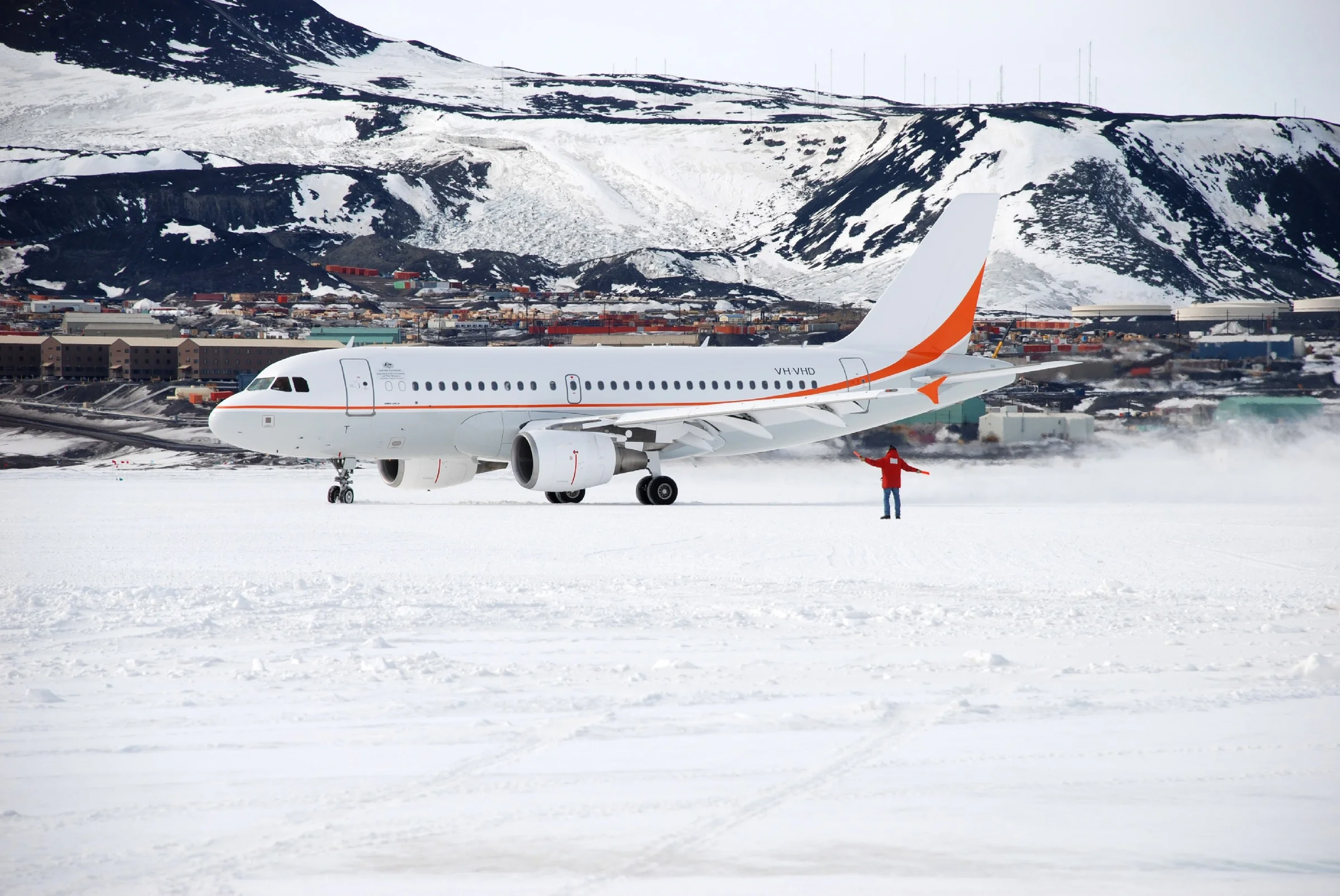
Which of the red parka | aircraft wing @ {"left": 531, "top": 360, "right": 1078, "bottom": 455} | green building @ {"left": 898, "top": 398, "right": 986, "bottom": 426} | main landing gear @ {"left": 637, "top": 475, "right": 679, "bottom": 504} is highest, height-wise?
aircraft wing @ {"left": 531, "top": 360, "right": 1078, "bottom": 455}

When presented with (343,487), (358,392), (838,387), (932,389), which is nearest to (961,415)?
(932,389)

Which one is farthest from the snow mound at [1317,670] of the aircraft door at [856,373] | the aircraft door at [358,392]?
the aircraft door at [856,373]

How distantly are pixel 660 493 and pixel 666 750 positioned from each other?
24.3 m

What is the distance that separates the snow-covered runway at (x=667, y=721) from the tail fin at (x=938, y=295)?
1741 cm

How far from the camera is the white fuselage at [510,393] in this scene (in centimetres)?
3109

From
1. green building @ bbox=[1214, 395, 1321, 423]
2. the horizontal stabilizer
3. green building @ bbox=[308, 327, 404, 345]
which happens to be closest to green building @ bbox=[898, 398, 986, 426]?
green building @ bbox=[1214, 395, 1321, 423]

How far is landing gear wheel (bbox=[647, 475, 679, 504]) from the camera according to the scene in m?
33.2

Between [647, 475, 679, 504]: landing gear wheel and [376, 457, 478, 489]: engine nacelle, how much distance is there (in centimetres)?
428

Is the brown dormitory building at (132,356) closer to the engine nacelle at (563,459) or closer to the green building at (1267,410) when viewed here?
the green building at (1267,410)

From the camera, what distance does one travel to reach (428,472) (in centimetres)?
3409

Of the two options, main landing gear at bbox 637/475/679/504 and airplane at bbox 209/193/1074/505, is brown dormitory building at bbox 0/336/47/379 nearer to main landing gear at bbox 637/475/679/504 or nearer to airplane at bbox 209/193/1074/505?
airplane at bbox 209/193/1074/505

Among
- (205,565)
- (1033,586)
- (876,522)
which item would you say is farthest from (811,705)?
(876,522)

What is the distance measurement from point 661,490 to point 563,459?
3.07 meters

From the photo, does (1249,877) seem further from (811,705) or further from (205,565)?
(205,565)
